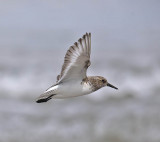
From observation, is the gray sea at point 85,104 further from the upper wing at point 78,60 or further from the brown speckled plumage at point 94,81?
the upper wing at point 78,60

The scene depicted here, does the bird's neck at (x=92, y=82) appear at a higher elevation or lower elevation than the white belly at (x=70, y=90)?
higher

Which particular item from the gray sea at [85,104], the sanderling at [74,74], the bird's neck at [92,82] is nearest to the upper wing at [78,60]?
the sanderling at [74,74]

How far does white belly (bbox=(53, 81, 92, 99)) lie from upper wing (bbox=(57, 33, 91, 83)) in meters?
0.09

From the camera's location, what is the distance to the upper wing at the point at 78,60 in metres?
5.84

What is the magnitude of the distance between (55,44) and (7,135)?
24.3 feet

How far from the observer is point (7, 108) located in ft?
37.0

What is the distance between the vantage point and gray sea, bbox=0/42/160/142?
406 inches

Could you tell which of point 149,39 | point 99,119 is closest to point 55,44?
point 149,39

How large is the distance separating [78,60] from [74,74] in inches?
8.2

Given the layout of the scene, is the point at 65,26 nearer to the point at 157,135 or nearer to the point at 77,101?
the point at 77,101

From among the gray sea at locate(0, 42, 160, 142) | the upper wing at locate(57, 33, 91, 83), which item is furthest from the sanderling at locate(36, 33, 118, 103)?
the gray sea at locate(0, 42, 160, 142)

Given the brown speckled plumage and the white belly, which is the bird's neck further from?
the white belly

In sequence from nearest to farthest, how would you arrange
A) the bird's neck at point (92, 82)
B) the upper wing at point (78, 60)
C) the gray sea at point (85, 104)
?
the upper wing at point (78, 60)
the bird's neck at point (92, 82)
the gray sea at point (85, 104)

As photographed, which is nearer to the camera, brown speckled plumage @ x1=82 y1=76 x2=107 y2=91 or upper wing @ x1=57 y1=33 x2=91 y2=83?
upper wing @ x1=57 y1=33 x2=91 y2=83
